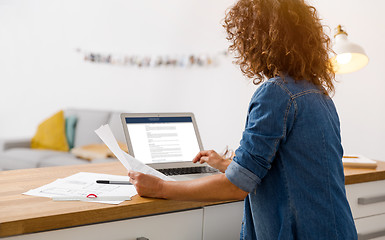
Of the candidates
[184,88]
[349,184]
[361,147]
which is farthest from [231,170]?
[184,88]

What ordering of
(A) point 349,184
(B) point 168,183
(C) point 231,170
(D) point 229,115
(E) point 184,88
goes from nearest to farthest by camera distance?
(C) point 231,170
(B) point 168,183
(A) point 349,184
(D) point 229,115
(E) point 184,88

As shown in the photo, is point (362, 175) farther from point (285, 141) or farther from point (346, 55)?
point (285, 141)

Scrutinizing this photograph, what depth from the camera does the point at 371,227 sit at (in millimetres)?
1719

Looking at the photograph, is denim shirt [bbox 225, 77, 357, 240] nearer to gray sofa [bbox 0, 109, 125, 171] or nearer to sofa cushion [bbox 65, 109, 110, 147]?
gray sofa [bbox 0, 109, 125, 171]

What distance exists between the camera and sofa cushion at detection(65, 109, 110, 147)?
14.5 feet

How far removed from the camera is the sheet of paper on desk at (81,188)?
4.02 ft

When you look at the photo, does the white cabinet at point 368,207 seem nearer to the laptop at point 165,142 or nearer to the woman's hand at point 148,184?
the laptop at point 165,142

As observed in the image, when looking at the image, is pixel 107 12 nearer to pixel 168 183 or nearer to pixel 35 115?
pixel 35 115

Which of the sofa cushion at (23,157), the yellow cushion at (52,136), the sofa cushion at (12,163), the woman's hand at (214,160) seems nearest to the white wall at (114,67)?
the yellow cushion at (52,136)

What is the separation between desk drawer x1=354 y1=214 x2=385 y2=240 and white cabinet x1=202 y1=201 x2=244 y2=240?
56 centimetres

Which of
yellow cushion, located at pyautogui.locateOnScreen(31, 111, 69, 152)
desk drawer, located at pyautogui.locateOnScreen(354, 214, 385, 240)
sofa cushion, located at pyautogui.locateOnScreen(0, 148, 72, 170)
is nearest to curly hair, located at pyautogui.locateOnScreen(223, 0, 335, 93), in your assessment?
desk drawer, located at pyautogui.locateOnScreen(354, 214, 385, 240)

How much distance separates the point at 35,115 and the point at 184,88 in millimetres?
2032

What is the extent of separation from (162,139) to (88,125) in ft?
9.73

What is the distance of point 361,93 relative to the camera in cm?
277
